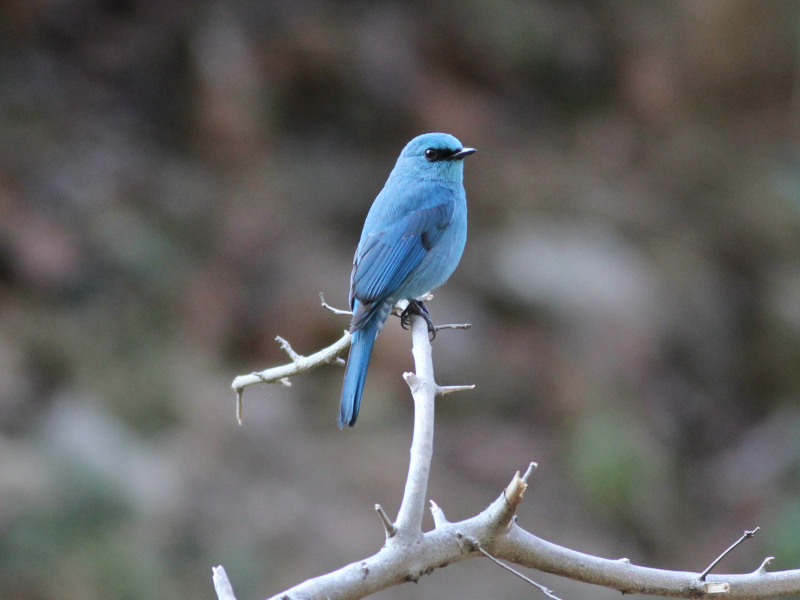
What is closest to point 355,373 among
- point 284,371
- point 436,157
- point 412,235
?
point 284,371

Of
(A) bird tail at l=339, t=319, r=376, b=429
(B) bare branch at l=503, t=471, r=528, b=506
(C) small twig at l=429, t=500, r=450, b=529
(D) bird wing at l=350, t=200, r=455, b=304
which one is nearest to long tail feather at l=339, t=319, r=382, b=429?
(A) bird tail at l=339, t=319, r=376, b=429

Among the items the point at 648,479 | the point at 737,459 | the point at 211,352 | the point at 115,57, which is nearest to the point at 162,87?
the point at 115,57

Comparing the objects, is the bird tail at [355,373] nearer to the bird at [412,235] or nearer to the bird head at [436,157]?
the bird at [412,235]

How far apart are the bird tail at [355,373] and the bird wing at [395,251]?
0.20 m

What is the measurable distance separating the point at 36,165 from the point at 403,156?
4531 mm

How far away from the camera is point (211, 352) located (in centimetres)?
759

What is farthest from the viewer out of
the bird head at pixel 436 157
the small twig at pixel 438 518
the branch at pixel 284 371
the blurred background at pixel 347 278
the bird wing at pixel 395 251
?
the blurred background at pixel 347 278

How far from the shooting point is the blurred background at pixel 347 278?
664 cm

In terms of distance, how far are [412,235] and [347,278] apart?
12.1ft

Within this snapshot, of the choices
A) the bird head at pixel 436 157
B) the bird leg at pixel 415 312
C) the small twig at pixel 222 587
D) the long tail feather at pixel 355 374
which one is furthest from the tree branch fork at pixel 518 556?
the bird head at pixel 436 157

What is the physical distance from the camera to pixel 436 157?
15.2 ft

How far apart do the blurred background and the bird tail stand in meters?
3.00

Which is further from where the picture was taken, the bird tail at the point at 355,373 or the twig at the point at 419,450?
the bird tail at the point at 355,373

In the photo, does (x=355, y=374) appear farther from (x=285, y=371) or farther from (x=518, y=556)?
(x=518, y=556)
